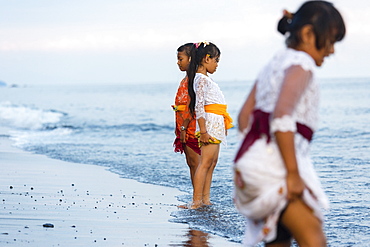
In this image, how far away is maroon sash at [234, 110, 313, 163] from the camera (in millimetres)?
2717

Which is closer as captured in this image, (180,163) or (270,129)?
(270,129)

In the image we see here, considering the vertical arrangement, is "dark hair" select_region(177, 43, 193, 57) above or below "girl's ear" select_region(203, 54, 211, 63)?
above

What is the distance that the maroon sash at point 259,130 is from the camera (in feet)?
8.91

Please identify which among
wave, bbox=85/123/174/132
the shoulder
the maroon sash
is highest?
the shoulder

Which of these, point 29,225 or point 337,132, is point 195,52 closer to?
point 29,225

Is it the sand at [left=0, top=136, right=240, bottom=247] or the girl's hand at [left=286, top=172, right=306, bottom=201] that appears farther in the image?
the sand at [left=0, top=136, right=240, bottom=247]

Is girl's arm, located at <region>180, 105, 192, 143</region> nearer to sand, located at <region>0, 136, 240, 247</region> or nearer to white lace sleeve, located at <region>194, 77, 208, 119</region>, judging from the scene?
white lace sleeve, located at <region>194, 77, 208, 119</region>

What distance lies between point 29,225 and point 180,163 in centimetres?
640

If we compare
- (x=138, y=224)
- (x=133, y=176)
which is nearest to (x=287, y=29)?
(x=138, y=224)

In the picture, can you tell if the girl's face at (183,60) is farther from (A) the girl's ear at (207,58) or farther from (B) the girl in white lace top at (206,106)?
(A) the girl's ear at (207,58)

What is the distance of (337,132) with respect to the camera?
2053cm

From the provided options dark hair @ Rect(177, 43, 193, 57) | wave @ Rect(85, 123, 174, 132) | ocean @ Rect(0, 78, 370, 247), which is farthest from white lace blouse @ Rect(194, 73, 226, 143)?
wave @ Rect(85, 123, 174, 132)

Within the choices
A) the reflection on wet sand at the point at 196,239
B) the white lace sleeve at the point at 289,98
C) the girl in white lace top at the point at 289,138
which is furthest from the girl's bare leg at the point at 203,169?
the white lace sleeve at the point at 289,98

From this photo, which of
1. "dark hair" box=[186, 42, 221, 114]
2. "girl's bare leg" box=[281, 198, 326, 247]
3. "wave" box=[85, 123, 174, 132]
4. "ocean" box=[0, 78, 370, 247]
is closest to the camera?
"girl's bare leg" box=[281, 198, 326, 247]
